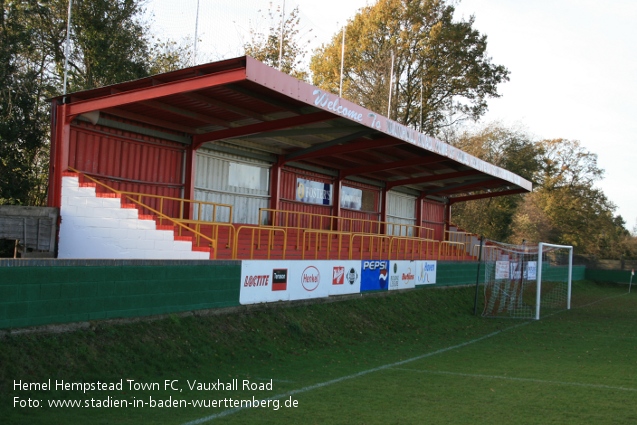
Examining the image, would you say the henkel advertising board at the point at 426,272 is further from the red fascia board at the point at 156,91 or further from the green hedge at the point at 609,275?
the green hedge at the point at 609,275

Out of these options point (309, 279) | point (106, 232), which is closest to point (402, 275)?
point (309, 279)

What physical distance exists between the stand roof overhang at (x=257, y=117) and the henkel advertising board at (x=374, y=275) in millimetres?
4063

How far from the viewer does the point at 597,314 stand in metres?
23.4

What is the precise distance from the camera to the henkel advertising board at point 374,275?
1859 cm

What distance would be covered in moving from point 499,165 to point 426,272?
96.6 feet

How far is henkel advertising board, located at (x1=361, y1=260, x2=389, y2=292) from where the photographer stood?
18594 mm

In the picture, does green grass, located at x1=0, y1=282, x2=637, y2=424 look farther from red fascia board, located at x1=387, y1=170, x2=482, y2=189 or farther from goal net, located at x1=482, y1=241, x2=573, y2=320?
red fascia board, located at x1=387, y1=170, x2=482, y2=189

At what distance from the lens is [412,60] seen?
4322cm

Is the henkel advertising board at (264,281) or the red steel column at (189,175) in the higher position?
the red steel column at (189,175)

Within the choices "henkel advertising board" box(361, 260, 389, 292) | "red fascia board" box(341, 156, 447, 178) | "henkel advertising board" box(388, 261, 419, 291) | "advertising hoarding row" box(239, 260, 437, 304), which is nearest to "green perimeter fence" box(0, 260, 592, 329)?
"advertising hoarding row" box(239, 260, 437, 304)

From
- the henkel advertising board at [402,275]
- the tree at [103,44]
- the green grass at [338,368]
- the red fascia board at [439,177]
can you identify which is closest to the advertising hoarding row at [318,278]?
the henkel advertising board at [402,275]

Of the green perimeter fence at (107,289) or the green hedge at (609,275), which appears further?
the green hedge at (609,275)

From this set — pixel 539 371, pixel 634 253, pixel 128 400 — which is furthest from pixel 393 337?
pixel 634 253

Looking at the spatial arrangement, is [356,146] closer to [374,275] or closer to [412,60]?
[374,275]
